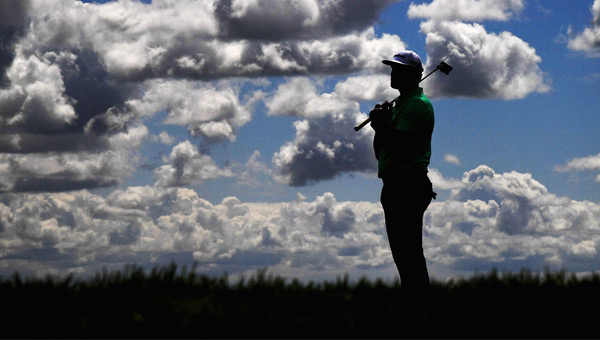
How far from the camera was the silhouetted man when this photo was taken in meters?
8.41

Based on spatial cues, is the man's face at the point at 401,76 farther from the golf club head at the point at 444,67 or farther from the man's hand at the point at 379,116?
the golf club head at the point at 444,67

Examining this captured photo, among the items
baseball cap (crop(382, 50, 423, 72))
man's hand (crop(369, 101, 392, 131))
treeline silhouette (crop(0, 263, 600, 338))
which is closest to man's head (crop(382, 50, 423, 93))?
baseball cap (crop(382, 50, 423, 72))

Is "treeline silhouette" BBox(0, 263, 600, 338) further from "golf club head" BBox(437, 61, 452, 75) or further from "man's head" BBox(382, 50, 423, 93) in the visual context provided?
"golf club head" BBox(437, 61, 452, 75)

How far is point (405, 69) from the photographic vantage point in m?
8.84

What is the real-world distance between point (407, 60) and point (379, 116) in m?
0.76

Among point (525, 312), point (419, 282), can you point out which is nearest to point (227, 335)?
point (525, 312)

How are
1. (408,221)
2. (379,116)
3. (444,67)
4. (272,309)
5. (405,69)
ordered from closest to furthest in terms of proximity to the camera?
(272,309), (408,221), (379,116), (405,69), (444,67)

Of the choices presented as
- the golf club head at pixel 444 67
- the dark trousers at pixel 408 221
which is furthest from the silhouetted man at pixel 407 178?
the golf club head at pixel 444 67

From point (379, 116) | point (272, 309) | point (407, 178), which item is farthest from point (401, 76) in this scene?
point (272, 309)

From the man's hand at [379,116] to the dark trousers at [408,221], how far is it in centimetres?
64

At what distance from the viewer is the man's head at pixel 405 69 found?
8836 mm

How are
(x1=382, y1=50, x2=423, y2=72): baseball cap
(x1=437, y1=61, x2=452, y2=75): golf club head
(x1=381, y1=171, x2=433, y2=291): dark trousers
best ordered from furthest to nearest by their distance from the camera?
(x1=437, y1=61, x2=452, y2=75): golf club head → (x1=382, y1=50, x2=423, y2=72): baseball cap → (x1=381, y1=171, x2=433, y2=291): dark trousers

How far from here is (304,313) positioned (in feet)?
21.6

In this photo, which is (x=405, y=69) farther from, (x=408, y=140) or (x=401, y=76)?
(x=408, y=140)
